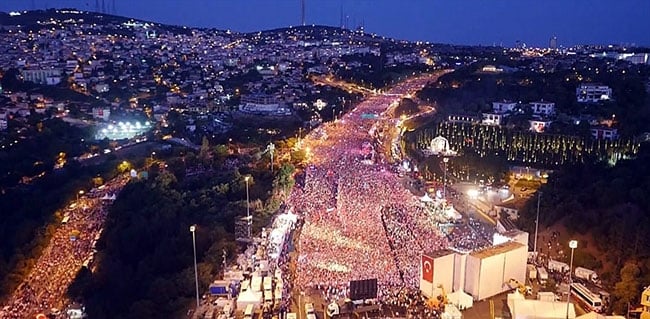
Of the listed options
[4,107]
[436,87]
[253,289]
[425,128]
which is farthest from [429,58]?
[253,289]

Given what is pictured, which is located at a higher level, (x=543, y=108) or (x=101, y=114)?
(x=543, y=108)

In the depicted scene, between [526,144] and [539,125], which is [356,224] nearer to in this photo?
[526,144]

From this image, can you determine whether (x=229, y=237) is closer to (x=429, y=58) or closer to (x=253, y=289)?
(x=253, y=289)

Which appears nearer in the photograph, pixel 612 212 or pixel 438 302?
pixel 438 302

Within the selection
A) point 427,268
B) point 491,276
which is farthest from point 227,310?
point 491,276

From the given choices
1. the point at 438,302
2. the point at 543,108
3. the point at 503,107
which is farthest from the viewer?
the point at 503,107

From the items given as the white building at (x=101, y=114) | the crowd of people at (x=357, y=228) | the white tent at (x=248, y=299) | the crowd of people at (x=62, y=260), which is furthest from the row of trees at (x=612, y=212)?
the white building at (x=101, y=114)

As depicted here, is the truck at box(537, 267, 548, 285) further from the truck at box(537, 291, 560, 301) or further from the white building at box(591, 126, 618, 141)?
the white building at box(591, 126, 618, 141)
